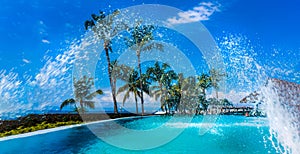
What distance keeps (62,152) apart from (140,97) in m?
17.9

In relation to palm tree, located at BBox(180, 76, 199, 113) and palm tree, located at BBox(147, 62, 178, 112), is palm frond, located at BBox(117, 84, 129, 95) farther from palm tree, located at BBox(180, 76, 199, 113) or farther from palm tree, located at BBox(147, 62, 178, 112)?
palm tree, located at BBox(180, 76, 199, 113)

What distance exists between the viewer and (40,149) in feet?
27.7

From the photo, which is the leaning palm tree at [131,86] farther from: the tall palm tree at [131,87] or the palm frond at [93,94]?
the palm frond at [93,94]

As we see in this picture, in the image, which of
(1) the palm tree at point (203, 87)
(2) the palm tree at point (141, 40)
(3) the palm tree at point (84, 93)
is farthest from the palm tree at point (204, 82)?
(3) the palm tree at point (84, 93)

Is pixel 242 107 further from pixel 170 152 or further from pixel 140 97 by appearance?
pixel 170 152

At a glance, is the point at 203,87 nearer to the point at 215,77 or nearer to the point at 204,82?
the point at 204,82

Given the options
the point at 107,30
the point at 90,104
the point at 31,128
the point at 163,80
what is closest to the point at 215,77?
the point at 163,80

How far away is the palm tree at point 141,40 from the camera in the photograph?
84.6 feet

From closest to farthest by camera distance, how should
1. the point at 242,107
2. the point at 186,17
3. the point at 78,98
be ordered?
the point at 78,98 → the point at 186,17 → the point at 242,107

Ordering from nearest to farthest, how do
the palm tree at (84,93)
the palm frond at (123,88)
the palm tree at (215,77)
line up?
the palm tree at (84,93)
the palm frond at (123,88)
the palm tree at (215,77)

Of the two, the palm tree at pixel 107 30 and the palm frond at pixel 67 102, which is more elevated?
the palm tree at pixel 107 30

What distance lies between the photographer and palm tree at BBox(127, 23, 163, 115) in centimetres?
2578

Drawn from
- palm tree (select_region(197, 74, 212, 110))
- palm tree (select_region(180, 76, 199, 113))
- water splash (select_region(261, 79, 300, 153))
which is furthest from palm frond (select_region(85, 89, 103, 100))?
water splash (select_region(261, 79, 300, 153))

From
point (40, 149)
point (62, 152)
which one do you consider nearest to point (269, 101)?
point (62, 152)
